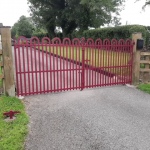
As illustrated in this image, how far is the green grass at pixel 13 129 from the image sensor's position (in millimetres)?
3166

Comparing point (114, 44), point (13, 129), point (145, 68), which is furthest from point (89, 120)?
point (145, 68)

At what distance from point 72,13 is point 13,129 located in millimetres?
23505

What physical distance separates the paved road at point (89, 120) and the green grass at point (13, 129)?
0.47 feet

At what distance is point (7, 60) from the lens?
5.17 meters

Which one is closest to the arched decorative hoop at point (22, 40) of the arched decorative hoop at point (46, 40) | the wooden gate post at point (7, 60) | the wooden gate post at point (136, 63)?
the wooden gate post at point (7, 60)

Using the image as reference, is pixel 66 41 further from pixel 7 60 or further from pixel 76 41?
pixel 7 60

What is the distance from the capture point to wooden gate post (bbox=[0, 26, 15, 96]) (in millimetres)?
4973

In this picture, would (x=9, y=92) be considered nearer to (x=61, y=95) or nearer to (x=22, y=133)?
(x=61, y=95)

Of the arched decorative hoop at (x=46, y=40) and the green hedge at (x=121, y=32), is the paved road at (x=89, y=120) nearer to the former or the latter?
the arched decorative hoop at (x=46, y=40)

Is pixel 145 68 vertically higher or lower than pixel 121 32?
lower

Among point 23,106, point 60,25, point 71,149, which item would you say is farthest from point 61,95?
point 60,25

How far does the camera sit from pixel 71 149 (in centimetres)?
310

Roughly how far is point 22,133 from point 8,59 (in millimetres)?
2341

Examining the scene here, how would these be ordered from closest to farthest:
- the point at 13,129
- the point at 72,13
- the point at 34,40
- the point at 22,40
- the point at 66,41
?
the point at 13,129 < the point at 22,40 < the point at 34,40 < the point at 66,41 < the point at 72,13
